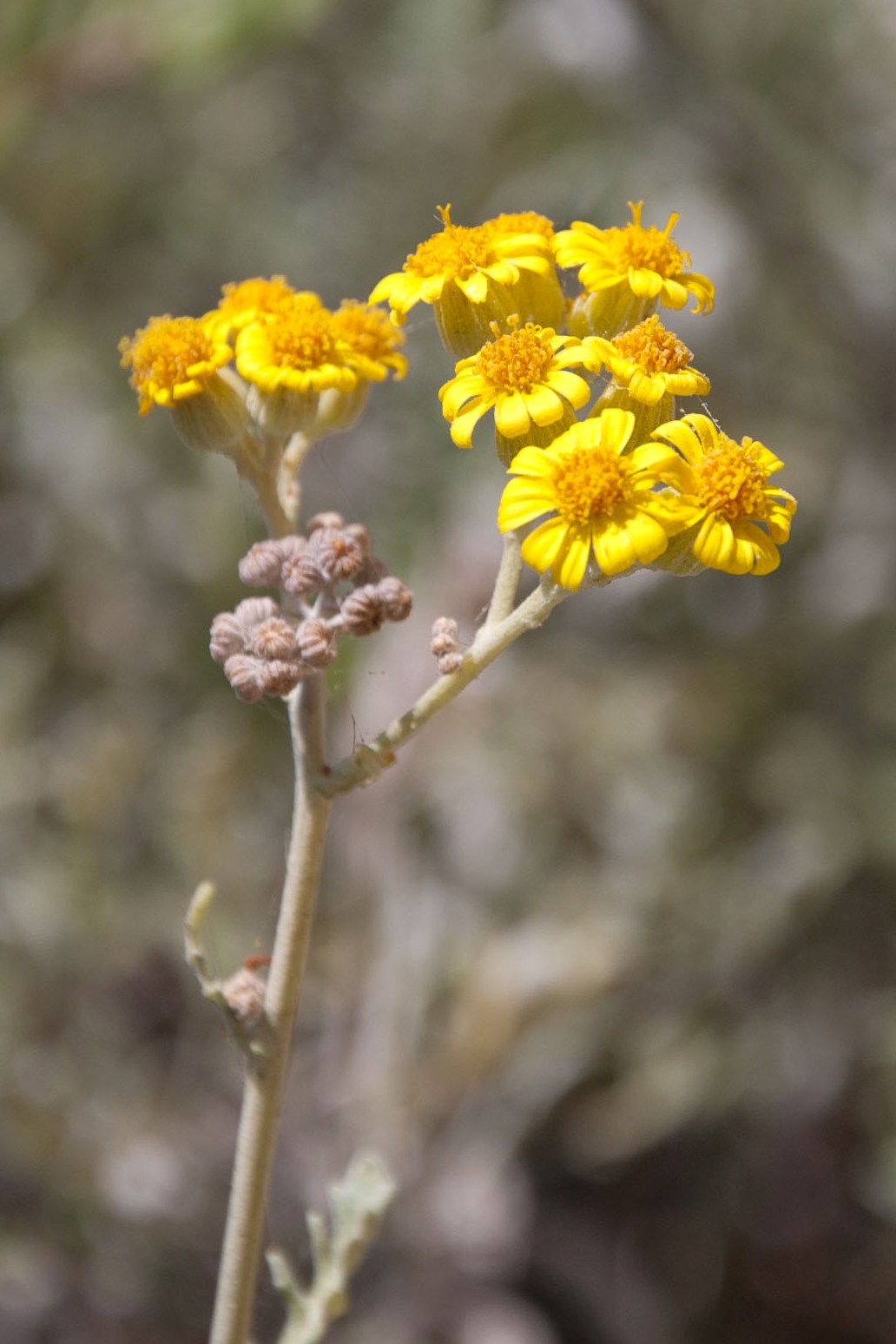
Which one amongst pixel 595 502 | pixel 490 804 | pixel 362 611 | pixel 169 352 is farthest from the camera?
pixel 490 804

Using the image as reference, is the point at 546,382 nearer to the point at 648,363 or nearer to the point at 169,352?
the point at 648,363

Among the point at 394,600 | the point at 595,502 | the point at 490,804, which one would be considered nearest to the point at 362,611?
the point at 394,600

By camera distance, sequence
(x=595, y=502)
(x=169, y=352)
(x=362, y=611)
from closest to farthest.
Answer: (x=595, y=502), (x=362, y=611), (x=169, y=352)

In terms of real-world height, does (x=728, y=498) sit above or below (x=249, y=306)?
below

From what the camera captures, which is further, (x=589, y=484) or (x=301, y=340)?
(x=301, y=340)

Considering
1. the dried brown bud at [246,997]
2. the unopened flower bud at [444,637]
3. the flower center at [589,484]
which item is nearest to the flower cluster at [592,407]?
the flower center at [589,484]

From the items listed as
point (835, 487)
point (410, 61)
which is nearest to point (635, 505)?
point (835, 487)

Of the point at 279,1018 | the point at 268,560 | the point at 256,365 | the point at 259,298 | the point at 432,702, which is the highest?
the point at 259,298
